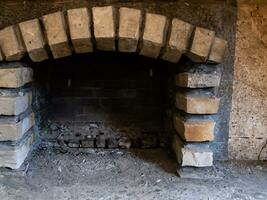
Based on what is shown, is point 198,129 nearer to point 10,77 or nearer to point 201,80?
point 201,80

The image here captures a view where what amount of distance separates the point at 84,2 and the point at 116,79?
78 cm

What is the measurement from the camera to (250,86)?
6.97ft

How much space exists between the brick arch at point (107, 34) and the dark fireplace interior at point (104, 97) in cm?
58

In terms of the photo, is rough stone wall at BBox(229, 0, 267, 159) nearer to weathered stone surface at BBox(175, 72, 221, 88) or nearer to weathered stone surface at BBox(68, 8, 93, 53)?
weathered stone surface at BBox(175, 72, 221, 88)

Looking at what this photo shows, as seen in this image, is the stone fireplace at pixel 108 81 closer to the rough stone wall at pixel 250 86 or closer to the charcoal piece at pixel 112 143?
the charcoal piece at pixel 112 143

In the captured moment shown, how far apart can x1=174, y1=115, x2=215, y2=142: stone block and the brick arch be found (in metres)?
0.35

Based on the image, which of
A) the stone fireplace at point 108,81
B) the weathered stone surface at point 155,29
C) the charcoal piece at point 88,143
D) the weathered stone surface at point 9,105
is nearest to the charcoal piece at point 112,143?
the stone fireplace at point 108,81

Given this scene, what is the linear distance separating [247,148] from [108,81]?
3.50 feet

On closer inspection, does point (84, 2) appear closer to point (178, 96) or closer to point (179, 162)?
point (178, 96)

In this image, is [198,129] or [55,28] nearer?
[55,28]

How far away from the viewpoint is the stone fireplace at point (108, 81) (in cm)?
186

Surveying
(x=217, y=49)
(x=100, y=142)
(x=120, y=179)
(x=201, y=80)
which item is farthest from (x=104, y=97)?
(x=217, y=49)

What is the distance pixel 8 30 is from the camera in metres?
1.87

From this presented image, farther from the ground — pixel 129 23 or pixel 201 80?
pixel 129 23
